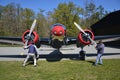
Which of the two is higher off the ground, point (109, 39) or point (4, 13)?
point (4, 13)

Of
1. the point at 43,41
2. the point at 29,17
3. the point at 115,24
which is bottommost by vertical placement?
the point at 43,41

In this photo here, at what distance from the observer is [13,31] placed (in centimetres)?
6769

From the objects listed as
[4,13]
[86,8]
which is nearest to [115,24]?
[86,8]

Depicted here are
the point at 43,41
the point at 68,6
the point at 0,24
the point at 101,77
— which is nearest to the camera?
the point at 101,77

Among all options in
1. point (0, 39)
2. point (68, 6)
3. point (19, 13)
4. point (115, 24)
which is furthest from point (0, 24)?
point (0, 39)

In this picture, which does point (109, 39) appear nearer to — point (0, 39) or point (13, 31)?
point (0, 39)

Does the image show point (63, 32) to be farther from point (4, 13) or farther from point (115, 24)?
point (4, 13)

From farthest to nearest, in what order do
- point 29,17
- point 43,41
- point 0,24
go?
point 29,17
point 0,24
point 43,41

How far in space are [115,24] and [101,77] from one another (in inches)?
1065

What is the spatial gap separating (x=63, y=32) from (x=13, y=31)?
56.0 metres

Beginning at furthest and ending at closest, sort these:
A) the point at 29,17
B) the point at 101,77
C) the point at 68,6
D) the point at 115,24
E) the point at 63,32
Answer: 1. the point at 29,17
2. the point at 68,6
3. the point at 115,24
4. the point at 63,32
5. the point at 101,77

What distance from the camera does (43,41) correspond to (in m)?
17.9

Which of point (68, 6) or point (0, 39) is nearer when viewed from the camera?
point (0, 39)

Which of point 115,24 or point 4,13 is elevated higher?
point 4,13
